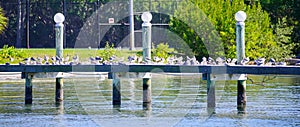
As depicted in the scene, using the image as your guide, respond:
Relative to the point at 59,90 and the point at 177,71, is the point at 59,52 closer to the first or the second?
the point at 59,90

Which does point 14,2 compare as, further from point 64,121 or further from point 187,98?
point 64,121

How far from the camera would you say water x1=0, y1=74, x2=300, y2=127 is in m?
27.5

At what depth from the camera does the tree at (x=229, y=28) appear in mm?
48406

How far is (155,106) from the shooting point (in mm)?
31234

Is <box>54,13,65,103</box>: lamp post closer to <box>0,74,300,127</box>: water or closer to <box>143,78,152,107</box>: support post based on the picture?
<box>0,74,300,127</box>: water

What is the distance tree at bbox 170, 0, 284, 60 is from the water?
6.69 metres

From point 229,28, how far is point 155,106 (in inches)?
720

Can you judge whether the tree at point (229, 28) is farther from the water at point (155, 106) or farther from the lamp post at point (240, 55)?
the lamp post at point (240, 55)

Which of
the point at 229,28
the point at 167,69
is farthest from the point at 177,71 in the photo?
the point at 229,28

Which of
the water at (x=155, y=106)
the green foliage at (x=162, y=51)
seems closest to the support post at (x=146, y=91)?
the water at (x=155, y=106)

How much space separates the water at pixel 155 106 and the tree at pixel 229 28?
6.69 metres

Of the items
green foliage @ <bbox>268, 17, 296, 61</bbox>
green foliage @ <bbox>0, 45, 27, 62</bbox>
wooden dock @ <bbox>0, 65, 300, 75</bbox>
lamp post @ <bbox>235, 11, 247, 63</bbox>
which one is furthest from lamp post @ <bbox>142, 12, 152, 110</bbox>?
green foliage @ <bbox>0, 45, 27, 62</bbox>

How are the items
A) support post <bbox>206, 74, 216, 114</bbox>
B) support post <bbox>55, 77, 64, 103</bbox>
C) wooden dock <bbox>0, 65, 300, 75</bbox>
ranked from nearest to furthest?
wooden dock <bbox>0, 65, 300, 75</bbox>, support post <bbox>206, 74, 216, 114</bbox>, support post <bbox>55, 77, 64, 103</bbox>

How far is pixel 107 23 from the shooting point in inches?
2544
